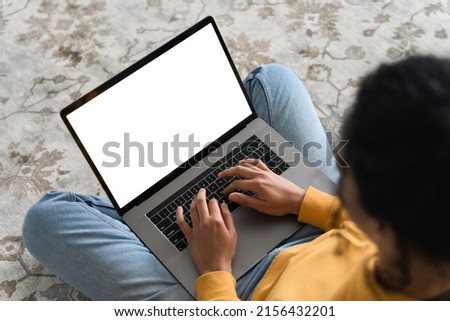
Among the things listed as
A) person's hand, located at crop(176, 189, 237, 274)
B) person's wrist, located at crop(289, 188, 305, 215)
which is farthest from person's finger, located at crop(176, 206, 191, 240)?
person's wrist, located at crop(289, 188, 305, 215)

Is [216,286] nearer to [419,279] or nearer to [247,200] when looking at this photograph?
[247,200]

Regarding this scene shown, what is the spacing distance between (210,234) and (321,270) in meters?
0.20

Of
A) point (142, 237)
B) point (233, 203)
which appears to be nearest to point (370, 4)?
point (233, 203)

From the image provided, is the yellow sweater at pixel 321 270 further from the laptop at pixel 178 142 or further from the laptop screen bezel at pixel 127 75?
the laptop screen bezel at pixel 127 75

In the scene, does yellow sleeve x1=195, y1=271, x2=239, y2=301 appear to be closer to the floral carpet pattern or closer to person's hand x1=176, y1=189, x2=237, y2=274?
person's hand x1=176, y1=189, x2=237, y2=274

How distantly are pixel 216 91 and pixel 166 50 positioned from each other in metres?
0.13

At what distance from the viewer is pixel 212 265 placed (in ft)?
2.96

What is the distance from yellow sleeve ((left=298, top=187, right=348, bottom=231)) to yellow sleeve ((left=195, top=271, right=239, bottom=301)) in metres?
0.17

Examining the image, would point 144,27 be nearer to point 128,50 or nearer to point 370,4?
point 128,50

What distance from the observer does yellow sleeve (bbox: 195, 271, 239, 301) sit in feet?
2.81

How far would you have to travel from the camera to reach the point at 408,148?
56cm

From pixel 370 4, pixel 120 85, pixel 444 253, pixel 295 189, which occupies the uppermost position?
pixel 120 85

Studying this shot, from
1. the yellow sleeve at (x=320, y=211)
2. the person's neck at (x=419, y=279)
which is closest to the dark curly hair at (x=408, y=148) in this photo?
the person's neck at (x=419, y=279)

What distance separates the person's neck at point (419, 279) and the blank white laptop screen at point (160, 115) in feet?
1.50
